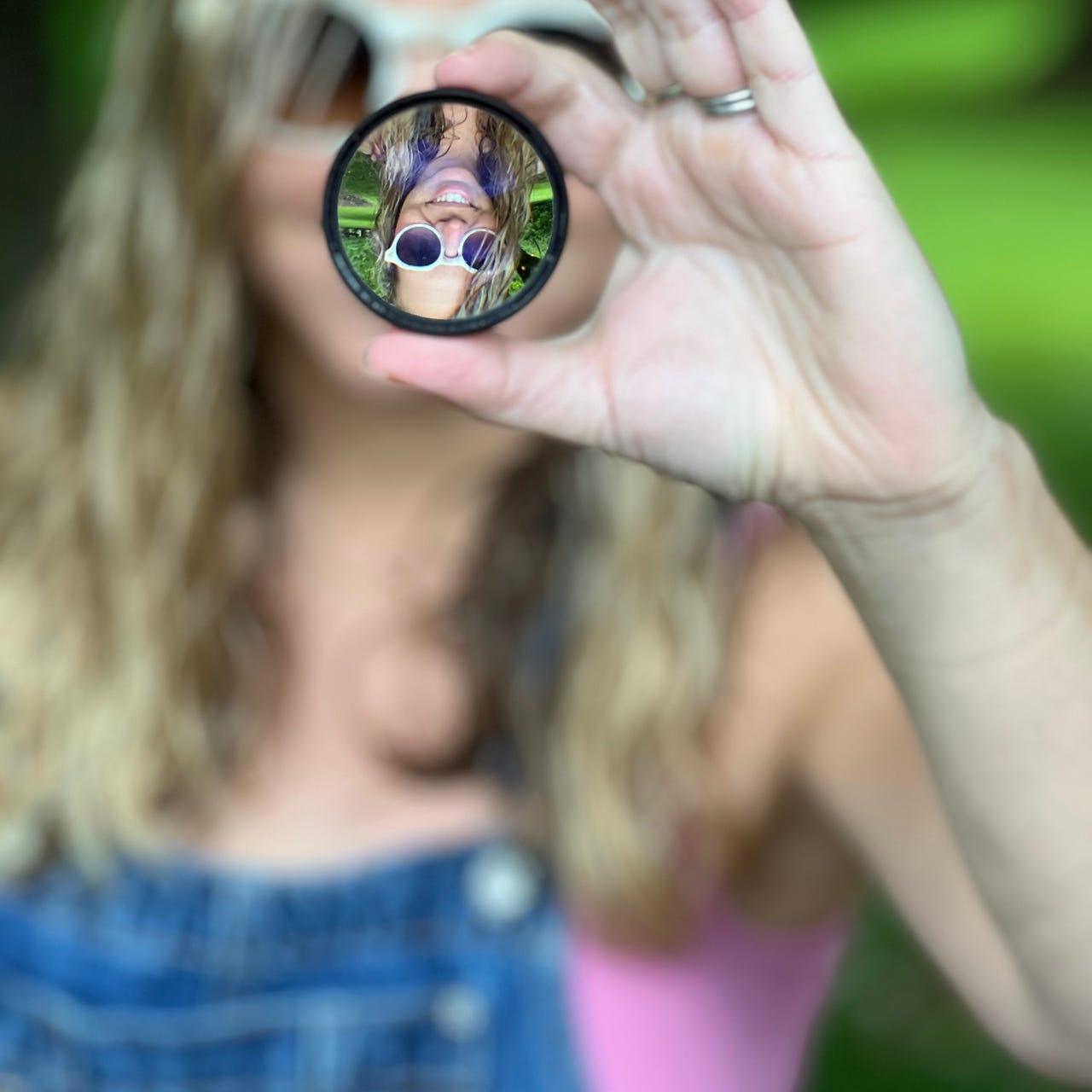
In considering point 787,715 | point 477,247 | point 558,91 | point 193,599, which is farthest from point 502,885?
point 558,91

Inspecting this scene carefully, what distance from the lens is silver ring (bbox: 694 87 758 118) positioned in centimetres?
100

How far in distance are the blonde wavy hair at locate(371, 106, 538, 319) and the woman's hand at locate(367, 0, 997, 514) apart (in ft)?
0.13

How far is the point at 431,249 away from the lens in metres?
1.05

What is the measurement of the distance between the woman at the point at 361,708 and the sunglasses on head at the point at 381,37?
1 cm

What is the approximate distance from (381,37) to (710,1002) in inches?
53.0

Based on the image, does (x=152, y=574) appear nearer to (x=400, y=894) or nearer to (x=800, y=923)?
(x=400, y=894)

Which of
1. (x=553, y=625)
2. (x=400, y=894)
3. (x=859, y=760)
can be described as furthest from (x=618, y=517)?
(x=400, y=894)

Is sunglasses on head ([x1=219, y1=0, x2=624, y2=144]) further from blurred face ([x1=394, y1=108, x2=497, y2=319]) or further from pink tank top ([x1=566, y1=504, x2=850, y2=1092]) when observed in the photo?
pink tank top ([x1=566, y1=504, x2=850, y2=1092])

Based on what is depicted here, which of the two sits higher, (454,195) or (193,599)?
(454,195)

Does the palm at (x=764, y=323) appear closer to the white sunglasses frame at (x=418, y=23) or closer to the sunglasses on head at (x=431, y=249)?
the sunglasses on head at (x=431, y=249)

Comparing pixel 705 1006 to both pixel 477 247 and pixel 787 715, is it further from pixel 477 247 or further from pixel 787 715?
pixel 477 247

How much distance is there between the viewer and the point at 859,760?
1431 millimetres

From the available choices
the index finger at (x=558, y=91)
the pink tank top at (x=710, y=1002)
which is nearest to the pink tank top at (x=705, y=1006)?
the pink tank top at (x=710, y=1002)

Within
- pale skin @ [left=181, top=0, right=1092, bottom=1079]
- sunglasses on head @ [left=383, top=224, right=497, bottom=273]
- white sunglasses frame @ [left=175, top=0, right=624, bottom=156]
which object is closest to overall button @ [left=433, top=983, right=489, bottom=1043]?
pale skin @ [left=181, top=0, right=1092, bottom=1079]
